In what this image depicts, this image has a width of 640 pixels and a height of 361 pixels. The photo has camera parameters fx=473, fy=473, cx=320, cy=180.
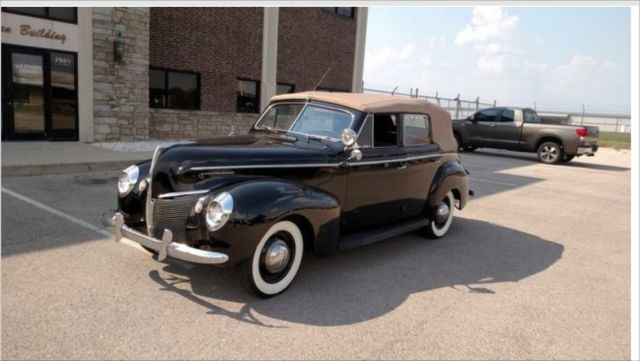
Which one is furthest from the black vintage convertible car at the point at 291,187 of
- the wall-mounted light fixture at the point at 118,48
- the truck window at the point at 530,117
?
the truck window at the point at 530,117

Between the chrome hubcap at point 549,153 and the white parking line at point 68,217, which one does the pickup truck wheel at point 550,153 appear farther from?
the white parking line at point 68,217

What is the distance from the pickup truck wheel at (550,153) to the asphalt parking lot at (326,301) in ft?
37.4

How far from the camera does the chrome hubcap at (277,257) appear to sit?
3875mm

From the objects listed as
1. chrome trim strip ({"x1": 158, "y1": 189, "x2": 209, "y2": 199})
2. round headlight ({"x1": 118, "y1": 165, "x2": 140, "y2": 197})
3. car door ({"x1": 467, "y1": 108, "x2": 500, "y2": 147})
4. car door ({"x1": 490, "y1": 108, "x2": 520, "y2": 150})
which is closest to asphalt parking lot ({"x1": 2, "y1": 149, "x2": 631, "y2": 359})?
chrome trim strip ({"x1": 158, "y1": 189, "x2": 209, "y2": 199})

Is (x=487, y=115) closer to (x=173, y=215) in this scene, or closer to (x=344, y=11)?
(x=344, y=11)

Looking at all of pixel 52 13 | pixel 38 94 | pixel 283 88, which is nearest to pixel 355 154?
pixel 38 94

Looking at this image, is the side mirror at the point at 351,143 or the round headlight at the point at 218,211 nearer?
the round headlight at the point at 218,211

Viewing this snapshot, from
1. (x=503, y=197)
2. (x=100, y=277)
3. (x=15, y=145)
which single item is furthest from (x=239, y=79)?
(x=100, y=277)

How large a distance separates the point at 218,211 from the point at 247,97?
14381 millimetres

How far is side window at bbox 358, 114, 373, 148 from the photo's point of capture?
490 cm

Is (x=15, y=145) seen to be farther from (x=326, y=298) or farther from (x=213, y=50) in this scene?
(x=326, y=298)

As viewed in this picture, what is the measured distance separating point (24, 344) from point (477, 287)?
12.1ft

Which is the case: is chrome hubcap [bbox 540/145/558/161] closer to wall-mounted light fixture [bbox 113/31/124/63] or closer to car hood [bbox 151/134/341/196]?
wall-mounted light fixture [bbox 113/31/124/63]

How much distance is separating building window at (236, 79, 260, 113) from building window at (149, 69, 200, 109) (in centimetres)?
182
